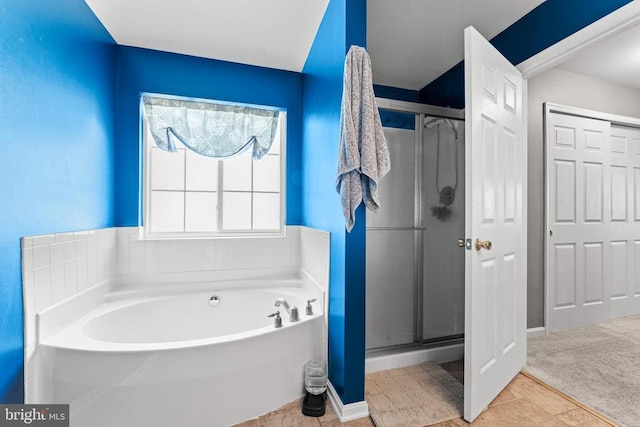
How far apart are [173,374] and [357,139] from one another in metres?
1.49

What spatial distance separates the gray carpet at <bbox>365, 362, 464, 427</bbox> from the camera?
1495mm

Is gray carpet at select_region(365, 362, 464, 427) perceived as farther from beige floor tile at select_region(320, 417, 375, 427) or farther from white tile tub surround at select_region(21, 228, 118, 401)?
white tile tub surround at select_region(21, 228, 118, 401)

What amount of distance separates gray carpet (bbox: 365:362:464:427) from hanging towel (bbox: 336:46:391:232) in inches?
41.7

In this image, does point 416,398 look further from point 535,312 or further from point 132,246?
point 132,246

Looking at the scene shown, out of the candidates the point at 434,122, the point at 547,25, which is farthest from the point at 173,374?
the point at 547,25

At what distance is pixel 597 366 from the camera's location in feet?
6.38

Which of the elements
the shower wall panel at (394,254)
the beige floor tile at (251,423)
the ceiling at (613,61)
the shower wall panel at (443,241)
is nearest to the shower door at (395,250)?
the shower wall panel at (394,254)

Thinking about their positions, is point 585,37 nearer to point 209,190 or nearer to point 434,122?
point 434,122

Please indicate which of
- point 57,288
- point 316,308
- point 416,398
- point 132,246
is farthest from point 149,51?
point 416,398

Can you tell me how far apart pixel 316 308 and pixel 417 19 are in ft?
7.03

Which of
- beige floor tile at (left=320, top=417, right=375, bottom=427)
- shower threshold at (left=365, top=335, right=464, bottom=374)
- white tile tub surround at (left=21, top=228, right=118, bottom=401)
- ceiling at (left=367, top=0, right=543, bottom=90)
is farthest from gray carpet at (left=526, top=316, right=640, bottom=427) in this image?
white tile tub surround at (left=21, top=228, right=118, bottom=401)

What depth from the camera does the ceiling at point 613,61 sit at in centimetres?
214

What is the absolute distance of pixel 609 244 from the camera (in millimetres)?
2746

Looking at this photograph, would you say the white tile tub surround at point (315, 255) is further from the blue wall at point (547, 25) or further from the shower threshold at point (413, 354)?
the blue wall at point (547, 25)
